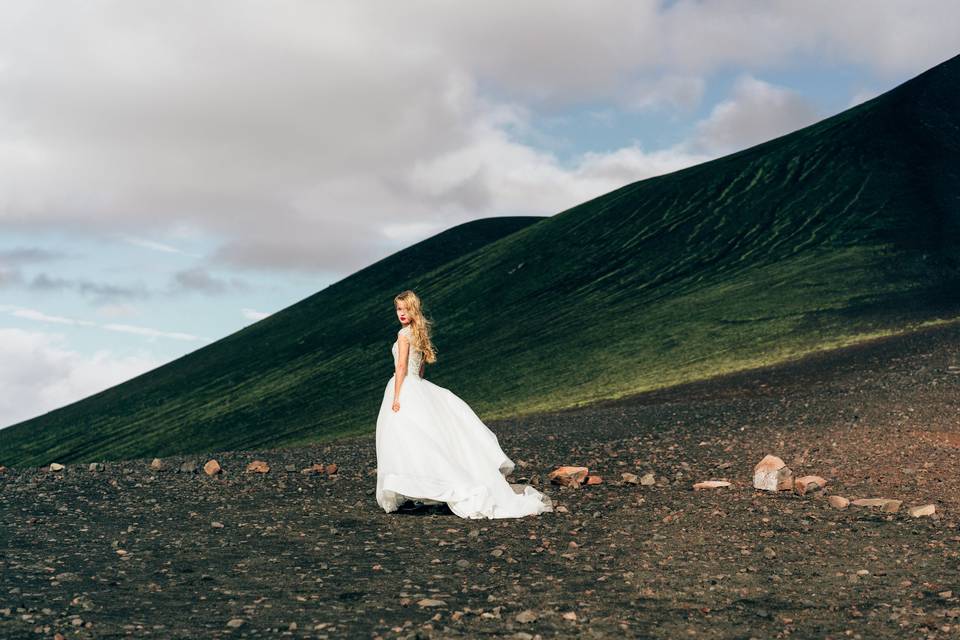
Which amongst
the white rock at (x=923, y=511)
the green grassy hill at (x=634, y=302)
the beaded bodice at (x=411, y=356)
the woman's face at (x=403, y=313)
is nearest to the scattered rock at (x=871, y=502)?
the white rock at (x=923, y=511)

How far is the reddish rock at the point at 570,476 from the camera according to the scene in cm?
1798

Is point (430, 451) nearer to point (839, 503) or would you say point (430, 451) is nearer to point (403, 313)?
point (403, 313)

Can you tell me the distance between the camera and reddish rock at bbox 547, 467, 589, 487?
1798 cm

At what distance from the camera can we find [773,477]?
55.7 ft

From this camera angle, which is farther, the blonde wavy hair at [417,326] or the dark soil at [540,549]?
the blonde wavy hair at [417,326]

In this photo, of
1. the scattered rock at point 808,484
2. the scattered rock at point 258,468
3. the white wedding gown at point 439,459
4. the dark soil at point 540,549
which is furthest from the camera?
the scattered rock at point 258,468

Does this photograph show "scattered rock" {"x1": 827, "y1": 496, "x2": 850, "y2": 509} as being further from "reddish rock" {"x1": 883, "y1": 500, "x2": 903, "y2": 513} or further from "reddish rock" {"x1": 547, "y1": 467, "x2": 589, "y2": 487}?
"reddish rock" {"x1": 547, "y1": 467, "x2": 589, "y2": 487}

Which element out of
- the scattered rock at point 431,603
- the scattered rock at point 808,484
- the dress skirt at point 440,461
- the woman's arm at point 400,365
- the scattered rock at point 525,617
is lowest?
the scattered rock at point 808,484

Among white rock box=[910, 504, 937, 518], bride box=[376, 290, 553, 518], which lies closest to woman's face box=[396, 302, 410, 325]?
bride box=[376, 290, 553, 518]

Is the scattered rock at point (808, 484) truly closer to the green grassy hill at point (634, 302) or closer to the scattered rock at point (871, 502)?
the scattered rock at point (871, 502)

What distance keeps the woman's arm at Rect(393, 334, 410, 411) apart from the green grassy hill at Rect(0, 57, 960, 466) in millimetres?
26557

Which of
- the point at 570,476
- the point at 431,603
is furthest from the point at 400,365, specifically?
the point at 431,603

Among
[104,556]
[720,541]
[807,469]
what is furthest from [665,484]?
[104,556]

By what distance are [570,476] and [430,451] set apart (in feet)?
12.6
